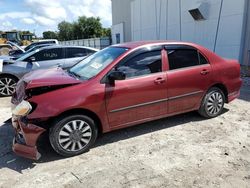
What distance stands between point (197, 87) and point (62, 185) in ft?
9.70

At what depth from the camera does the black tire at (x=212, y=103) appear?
4.97 m

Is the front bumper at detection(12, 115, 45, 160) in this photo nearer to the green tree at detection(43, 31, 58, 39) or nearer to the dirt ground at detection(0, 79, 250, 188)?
the dirt ground at detection(0, 79, 250, 188)

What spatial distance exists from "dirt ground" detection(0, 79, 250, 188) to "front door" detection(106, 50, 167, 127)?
16.9 inches

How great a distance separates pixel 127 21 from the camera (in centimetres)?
2566

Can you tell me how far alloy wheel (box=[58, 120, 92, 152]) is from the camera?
3.69 m

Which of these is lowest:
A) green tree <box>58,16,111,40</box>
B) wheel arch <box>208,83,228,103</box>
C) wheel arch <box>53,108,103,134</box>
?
wheel arch <box>53,108,103,134</box>

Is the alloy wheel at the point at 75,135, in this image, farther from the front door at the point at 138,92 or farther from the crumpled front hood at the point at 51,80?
the crumpled front hood at the point at 51,80

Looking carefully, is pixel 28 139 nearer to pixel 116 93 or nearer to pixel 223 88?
pixel 116 93

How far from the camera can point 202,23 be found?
43.1 ft

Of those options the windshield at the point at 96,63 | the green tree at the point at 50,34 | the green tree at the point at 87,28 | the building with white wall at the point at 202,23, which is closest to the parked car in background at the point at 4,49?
the building with white wall at the point at 202,23

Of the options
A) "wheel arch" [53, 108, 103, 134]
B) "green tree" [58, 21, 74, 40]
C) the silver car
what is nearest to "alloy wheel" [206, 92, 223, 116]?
"wheel arch" [53, 108, 103, 134]

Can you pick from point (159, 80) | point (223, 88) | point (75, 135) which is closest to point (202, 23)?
point (223, 88)

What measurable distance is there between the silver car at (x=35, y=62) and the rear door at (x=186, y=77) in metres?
3.38

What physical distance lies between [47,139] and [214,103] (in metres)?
3.24
